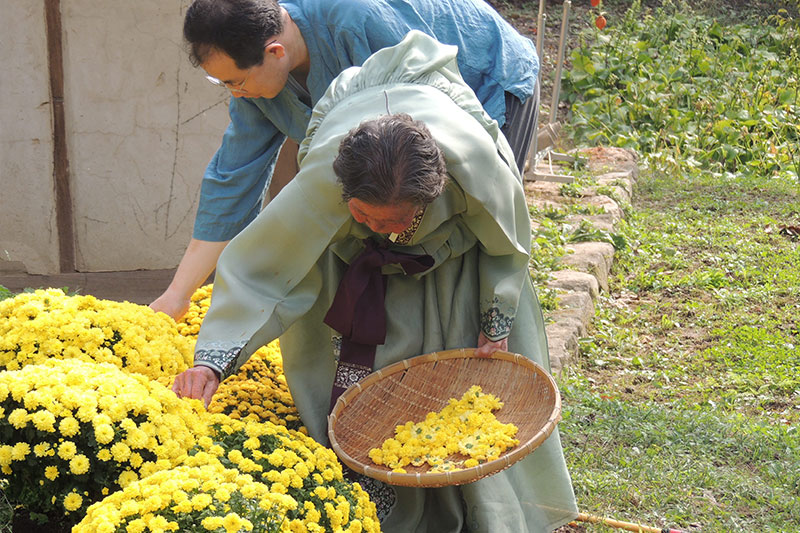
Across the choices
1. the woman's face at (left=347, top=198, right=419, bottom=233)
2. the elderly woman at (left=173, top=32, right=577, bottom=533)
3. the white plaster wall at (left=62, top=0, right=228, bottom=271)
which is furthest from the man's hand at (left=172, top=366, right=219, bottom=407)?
the white plaster wall at (left=62, top=0, right=228, bottom=271)

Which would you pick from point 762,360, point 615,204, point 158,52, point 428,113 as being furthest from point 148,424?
point 615,204

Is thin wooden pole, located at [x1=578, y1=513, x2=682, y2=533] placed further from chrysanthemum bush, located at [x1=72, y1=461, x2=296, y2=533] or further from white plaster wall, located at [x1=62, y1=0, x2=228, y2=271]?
white plaster wall, located at [x1=62, y1=0, x2=228, y2=271]

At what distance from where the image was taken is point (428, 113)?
266 cm

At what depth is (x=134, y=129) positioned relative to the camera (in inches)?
198

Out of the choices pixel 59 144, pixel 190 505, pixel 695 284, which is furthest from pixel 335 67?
pixel 695 284

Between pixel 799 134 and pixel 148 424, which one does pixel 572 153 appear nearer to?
pixel 799 134

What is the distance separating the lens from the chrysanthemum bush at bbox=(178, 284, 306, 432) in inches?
119

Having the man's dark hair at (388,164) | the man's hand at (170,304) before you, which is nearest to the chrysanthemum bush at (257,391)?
the man's hand at (170,304)

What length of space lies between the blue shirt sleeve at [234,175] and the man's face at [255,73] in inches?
14.0

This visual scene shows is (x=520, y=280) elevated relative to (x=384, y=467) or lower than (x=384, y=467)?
elevated

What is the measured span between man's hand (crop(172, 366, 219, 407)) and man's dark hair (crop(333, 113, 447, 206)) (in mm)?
632

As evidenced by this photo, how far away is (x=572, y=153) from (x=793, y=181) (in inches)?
70.7

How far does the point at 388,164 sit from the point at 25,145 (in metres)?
3.11

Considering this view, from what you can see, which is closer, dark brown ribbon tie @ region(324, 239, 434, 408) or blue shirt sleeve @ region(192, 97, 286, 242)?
dark brown ribbon tie @ region(324, 239, 434, 408)
